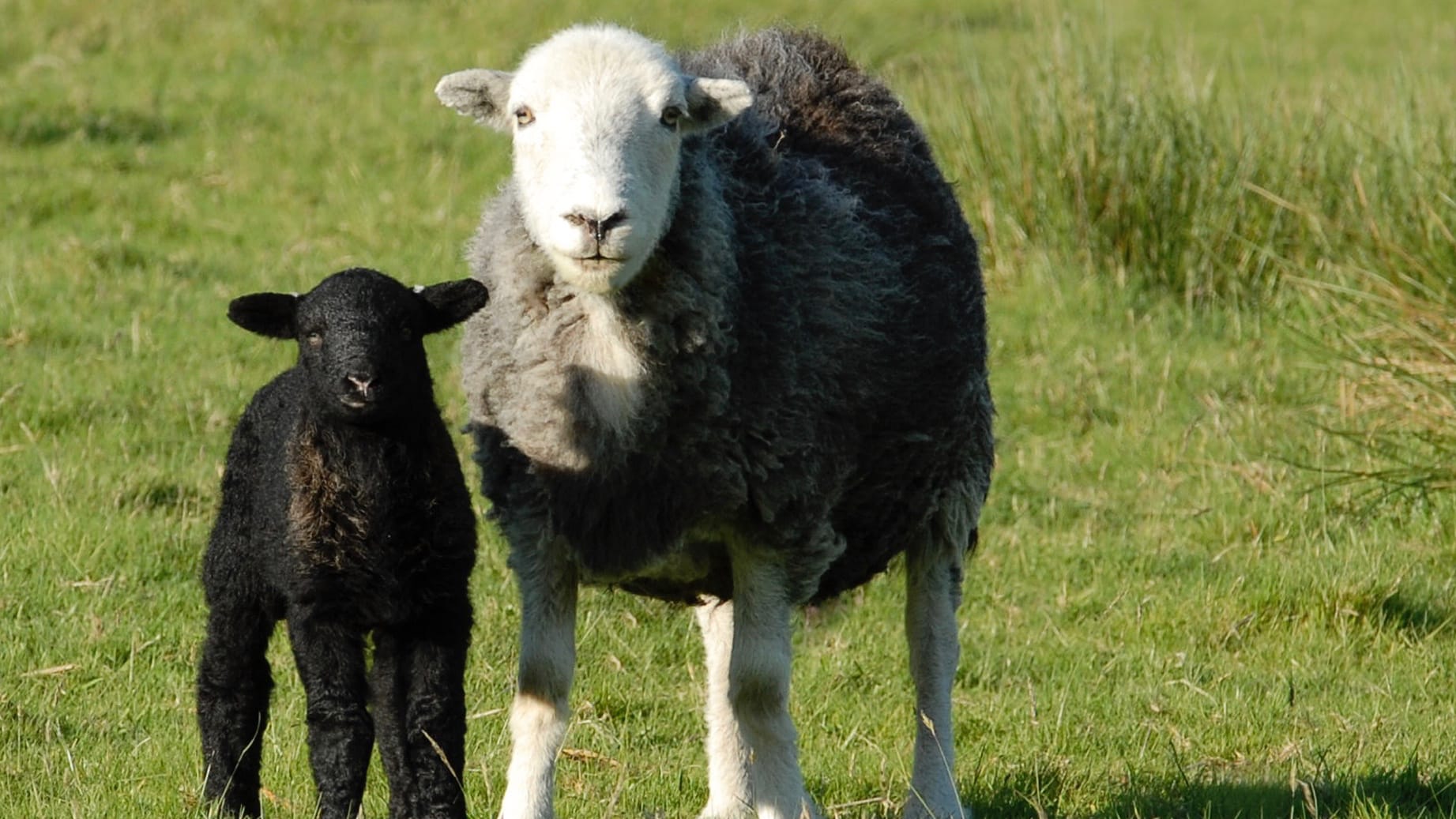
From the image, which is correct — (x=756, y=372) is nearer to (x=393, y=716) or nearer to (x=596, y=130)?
Result: (x=596, y=130)

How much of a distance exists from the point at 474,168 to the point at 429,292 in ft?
27.1

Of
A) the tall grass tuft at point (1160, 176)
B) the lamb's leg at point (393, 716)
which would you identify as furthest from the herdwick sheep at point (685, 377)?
the tall grass tuft at point (1160, 176)

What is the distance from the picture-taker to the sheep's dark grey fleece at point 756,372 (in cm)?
482

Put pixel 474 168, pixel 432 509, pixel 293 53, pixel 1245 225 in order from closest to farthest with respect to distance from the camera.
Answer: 1. pixel 432 509
2. pixel 1245 225
3. pixel 474 168
4. pixel 293 53

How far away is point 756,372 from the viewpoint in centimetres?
496

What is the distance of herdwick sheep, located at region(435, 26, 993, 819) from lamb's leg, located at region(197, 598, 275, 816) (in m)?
0.62

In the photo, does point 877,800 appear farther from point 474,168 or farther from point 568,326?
point 474,168

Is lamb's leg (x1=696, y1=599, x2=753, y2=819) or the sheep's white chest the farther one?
lamb's leg (x1=696, y1=599, x2=753, y2=819)

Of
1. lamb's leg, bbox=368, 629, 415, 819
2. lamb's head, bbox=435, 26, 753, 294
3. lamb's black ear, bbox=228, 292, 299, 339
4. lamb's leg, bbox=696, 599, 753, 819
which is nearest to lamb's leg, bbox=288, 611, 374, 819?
lamb's leg, bbox=368, 629, 415, 819

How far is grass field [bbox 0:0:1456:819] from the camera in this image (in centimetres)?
566

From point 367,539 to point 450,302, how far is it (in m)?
0.59

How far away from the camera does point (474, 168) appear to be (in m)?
12.6

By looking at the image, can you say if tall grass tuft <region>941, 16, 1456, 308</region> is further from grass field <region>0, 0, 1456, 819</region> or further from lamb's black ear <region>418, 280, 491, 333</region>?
lamb's black ear <region>418, 280, 491, 333</region>

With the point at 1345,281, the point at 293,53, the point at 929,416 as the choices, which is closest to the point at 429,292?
the point at 929,416
